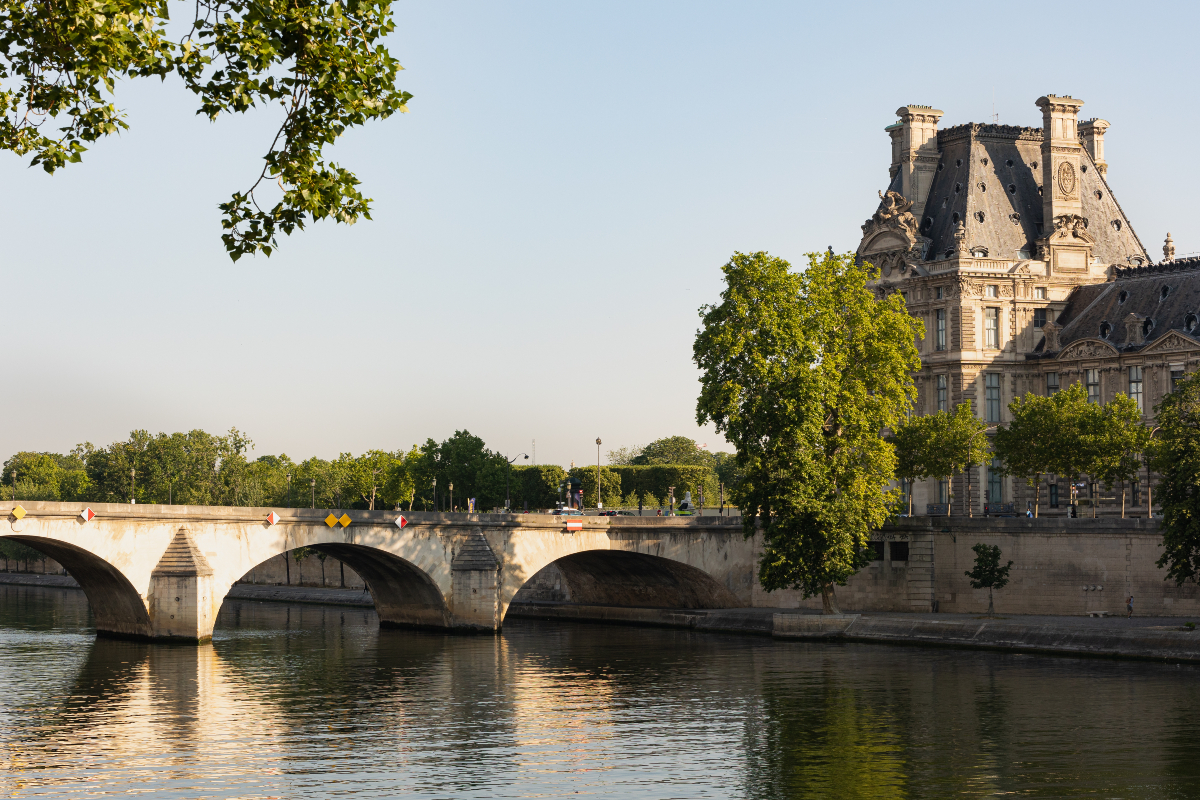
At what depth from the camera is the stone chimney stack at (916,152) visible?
356 feet

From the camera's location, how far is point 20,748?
144 feet

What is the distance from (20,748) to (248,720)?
774 centimetres

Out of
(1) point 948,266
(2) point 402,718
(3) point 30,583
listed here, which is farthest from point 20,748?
(3) point 30,583

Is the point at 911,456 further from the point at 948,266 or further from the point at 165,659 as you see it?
the point at 165,659

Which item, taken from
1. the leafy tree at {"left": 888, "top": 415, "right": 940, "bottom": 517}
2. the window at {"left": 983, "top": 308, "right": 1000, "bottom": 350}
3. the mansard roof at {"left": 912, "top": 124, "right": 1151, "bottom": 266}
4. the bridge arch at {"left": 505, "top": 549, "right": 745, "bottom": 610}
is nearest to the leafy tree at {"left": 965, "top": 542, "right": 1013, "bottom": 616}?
the leafy tree at {"left": 888, "top": 415, "right": 940, "bottom": 517}

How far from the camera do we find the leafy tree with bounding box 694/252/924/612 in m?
74.1

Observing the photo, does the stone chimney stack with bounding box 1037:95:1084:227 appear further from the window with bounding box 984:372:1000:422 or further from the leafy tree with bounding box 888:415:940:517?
the leafy tree with bounding box 888:415:940:517

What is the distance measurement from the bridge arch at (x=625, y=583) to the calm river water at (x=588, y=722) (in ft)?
49.0

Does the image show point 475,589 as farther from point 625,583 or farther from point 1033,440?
point 1033,440

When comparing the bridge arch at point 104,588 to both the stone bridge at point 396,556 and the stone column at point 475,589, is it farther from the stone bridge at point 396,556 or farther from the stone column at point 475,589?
the stone column at point 475,589

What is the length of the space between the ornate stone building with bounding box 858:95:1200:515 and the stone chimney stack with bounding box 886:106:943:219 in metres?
0.11

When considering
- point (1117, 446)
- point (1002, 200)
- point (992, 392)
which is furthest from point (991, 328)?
point (1117, 446)

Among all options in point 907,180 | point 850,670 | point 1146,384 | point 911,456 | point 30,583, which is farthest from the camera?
point 30,583

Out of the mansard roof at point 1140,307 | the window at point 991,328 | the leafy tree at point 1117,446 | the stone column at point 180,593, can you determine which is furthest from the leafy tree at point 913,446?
the stone column at point 180,593
